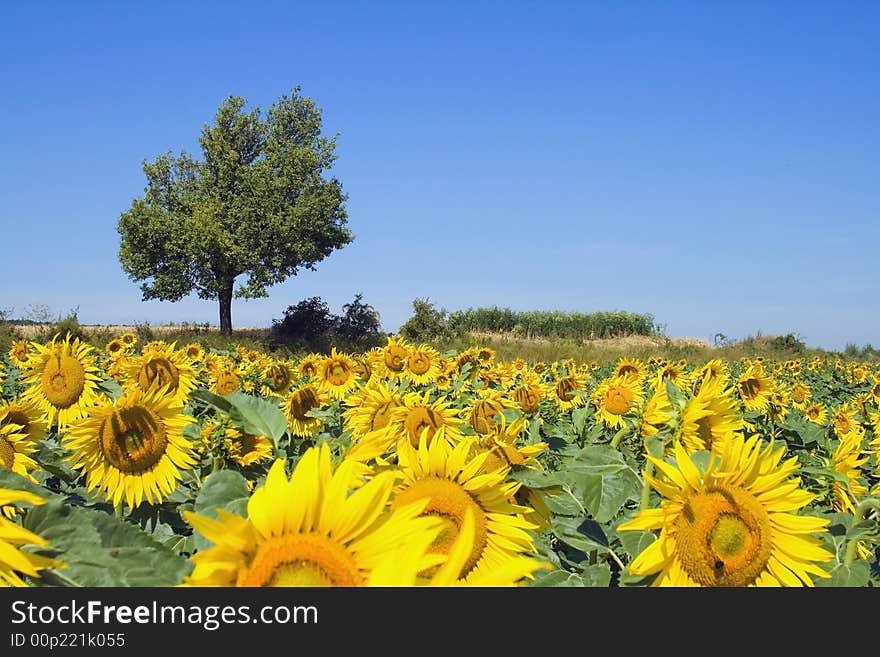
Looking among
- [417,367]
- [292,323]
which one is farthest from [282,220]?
[417,367]

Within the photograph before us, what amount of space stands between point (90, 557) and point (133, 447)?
5.32 ft

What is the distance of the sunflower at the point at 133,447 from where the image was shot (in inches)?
102

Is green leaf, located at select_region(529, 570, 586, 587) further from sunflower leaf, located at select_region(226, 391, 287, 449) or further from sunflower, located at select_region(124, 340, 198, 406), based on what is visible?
sunflower, located at select_region(124, 340, 198, 406)

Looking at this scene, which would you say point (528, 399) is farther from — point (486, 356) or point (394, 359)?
point (486, 356)

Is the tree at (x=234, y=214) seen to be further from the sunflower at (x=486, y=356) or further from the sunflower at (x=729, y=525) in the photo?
the sunflower at (x=729, y=525)

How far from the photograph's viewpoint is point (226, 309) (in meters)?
43.0

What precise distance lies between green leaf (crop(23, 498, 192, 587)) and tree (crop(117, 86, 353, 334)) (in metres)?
40.0

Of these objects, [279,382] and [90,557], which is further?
[279,382]

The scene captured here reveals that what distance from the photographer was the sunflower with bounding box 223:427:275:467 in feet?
9.46

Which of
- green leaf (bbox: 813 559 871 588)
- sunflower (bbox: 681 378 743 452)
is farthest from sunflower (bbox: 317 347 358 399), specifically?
green leaf (bbox: 813 559 871 588)

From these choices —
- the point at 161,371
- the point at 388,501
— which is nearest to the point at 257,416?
the point at 388,501

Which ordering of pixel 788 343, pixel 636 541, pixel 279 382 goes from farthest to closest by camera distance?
pixel 788 343 < pixel 279 382 < pixel 636 541

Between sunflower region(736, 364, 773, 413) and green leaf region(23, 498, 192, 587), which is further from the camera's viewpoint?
sunflower region(736, 364, 773, 413)
